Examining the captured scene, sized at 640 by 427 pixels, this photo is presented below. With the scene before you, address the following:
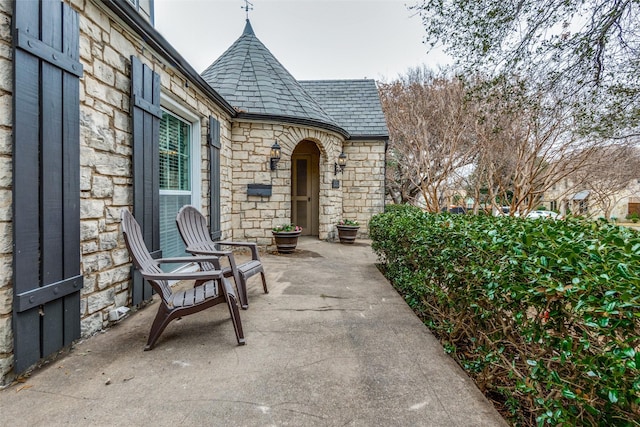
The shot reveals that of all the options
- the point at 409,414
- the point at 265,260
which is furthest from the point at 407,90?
the point at 409,414

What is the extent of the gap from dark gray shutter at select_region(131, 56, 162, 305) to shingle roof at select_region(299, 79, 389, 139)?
578 centimetres

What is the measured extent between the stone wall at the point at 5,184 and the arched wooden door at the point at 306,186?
6.41 metres

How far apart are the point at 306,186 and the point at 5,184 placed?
6.59m

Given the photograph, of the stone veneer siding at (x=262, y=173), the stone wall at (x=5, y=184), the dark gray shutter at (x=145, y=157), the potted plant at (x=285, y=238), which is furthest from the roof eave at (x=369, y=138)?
the stone wall at (x=5, y=184)

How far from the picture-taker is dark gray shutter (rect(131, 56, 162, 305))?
272 centimetres

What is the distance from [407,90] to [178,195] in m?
10.3

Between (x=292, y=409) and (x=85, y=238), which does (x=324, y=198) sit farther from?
(x=292, y=409)

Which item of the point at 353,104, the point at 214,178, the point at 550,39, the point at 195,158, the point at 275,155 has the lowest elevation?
the point at 214,178

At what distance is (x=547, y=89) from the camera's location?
3.89 metres

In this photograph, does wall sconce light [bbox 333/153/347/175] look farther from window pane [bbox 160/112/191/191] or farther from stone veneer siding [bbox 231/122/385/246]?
window pane [bbox 160/112/191/191]

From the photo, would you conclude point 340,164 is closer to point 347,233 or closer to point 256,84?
point 347,233

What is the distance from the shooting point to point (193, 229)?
129 inches

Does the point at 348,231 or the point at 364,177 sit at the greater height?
the point at 364,177

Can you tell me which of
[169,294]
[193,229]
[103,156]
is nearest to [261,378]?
[169,294]
